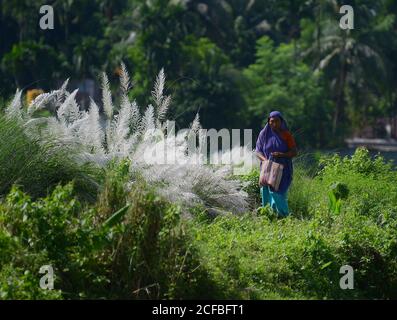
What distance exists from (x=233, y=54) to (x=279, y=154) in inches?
1598

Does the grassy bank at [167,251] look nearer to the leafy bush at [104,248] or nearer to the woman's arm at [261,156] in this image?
the leafy bush at [104,248]

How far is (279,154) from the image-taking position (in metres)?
11.4

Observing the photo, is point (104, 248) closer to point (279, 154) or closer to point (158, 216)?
point (158, 216)

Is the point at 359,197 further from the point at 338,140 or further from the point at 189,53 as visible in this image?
the point at 338,140

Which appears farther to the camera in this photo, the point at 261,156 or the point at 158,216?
the point at 261,156

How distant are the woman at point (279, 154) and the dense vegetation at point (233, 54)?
2917 centimetres

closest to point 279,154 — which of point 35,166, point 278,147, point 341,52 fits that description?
point 278,147

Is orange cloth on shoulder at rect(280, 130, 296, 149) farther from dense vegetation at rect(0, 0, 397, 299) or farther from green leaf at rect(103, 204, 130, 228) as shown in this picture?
green leaf at rect(103, 204, 130, 228)

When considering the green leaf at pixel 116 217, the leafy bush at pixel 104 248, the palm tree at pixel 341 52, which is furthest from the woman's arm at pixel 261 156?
the palm tree at pixel 341 52

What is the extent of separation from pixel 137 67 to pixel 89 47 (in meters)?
4.57

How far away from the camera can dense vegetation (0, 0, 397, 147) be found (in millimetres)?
45156

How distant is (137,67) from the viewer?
44.9m

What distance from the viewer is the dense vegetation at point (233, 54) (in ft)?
148
